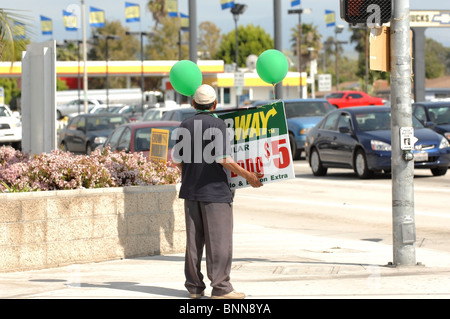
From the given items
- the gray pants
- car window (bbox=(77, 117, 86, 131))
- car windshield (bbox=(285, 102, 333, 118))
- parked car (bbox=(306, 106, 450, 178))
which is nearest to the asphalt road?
parked car (bbox=(306, 106, 450, 178))

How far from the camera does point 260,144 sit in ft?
29.0

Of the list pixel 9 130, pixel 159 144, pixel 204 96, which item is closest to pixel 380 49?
pixel 204 96

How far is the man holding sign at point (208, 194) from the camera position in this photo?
25.5ft

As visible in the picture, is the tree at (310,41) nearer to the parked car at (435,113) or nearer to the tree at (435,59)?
the tree at (435,59)

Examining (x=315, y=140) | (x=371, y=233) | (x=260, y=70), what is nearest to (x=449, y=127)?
(x=315, y=140)

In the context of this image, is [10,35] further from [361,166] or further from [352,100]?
[352,100]

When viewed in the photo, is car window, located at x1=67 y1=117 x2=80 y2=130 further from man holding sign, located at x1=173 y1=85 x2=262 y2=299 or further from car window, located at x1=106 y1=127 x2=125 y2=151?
man holding sign, located at x1=173 y1=85 x2=262 y2=299

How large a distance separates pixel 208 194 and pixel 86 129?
25133 mm

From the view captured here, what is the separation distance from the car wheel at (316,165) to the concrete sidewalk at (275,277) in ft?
39.8

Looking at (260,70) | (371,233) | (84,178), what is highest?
(260,70)

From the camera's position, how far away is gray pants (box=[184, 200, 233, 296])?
7.79m

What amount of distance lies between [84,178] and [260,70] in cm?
223
